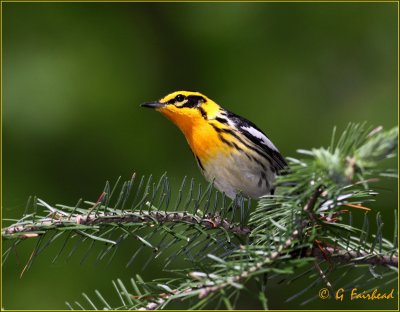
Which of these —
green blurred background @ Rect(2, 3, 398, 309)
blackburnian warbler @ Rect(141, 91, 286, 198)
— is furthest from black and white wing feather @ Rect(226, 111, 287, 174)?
green blurred background @ Rect(2, 3, 398, 309)

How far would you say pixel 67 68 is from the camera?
11.9ft

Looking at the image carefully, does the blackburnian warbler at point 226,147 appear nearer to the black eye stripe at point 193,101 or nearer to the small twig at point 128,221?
the black eye stripe at point 193,101

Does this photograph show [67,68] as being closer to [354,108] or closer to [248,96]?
[248,96]

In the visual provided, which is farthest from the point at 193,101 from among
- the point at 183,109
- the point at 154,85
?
the point at 154,85

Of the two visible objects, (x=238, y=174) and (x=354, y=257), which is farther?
(x=238, y=174)

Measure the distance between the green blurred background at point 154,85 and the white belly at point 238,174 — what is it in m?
0.73

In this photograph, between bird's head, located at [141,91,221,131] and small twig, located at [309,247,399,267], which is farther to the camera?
bird's head, located at [141,91,221,131]

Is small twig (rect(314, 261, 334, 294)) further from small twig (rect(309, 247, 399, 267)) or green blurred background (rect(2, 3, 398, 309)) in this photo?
green blurred background (rect(2, 3, 398, 309))

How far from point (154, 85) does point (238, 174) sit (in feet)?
4.38

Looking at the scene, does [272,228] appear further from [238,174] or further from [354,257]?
[238,174]

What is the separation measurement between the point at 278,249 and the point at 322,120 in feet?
8.25

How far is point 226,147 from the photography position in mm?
2752

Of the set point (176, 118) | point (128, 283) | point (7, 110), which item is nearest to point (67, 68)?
point (7, 110)

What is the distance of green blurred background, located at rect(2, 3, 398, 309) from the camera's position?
3.40 meters
